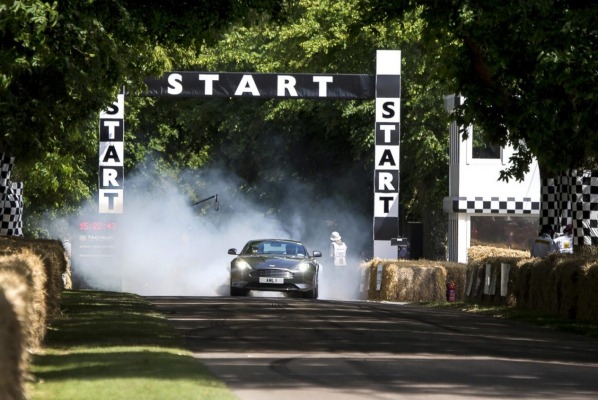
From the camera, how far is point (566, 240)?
31.6 meters

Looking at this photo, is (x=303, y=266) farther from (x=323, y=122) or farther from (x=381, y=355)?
(x=323, y=122)

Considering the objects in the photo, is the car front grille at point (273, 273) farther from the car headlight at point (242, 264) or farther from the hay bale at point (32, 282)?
the hay bale at point (32, 282)

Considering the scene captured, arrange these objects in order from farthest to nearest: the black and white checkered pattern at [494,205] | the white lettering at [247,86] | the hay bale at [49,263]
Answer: the black and white checkered pattern at [494,205]
the white lettering at [247,86]
the hay bale at [49,263]

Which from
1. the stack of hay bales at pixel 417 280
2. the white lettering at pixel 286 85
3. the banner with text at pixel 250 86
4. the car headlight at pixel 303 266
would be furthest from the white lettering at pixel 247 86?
the car headlight at pixel 303 266

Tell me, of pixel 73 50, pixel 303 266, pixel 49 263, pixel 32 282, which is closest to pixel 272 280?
pixel 303 266

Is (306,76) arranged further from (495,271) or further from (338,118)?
(338,118)

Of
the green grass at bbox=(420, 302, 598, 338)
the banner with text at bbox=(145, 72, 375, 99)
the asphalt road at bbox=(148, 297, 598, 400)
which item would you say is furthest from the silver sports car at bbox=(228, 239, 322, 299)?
the asphalt road at bbox=(148, 297, 598, 400)

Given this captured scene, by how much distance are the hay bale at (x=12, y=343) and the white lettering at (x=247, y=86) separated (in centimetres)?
3014

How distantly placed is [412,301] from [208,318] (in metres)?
17.3

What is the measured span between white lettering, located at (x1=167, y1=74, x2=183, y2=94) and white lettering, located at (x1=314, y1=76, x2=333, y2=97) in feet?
11.5

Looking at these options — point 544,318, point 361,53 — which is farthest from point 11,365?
point 361,53

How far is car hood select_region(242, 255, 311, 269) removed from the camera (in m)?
35.0

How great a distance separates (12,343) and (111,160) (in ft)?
103

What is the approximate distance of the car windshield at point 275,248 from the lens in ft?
121
